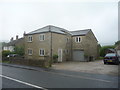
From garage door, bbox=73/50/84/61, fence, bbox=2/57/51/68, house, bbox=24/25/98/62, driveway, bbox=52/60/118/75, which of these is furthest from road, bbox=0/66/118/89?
garage door, bbox=73/50/84/61

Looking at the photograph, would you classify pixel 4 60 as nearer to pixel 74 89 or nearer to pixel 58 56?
pixel 58 56

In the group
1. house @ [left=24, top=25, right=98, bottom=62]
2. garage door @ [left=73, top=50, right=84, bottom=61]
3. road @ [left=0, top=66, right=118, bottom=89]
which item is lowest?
road @ [left=0, top=66, right=118, bottom=89]

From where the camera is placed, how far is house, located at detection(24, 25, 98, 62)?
70.5 ft

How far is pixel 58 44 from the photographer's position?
22.6 m

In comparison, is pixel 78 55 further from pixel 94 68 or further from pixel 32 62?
pixel 32 62

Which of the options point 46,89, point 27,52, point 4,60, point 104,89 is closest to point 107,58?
point 104,89

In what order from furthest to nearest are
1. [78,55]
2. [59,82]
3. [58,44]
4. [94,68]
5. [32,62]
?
[78,55]
[58,44]
[32,62]
[94,68]
[59,82]

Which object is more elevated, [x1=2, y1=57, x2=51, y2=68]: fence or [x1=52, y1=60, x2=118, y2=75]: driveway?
[x1=2, y1=57, x2=51, y2=68]: fence

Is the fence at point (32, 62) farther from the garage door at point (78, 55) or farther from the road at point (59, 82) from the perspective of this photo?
the garage door at point (78, 55)

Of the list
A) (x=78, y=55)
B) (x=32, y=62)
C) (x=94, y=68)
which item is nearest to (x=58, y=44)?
(x=78, y=55)

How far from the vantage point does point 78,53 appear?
25.3 meters

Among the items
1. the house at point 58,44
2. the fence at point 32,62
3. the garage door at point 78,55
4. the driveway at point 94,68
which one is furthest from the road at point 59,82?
the garage door at point 78,55

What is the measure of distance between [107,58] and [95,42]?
12.2m

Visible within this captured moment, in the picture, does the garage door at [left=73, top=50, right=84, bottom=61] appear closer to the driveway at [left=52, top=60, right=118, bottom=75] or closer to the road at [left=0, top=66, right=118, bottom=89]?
the driveway at [left=52, top=60, right=118, bottom=75]
